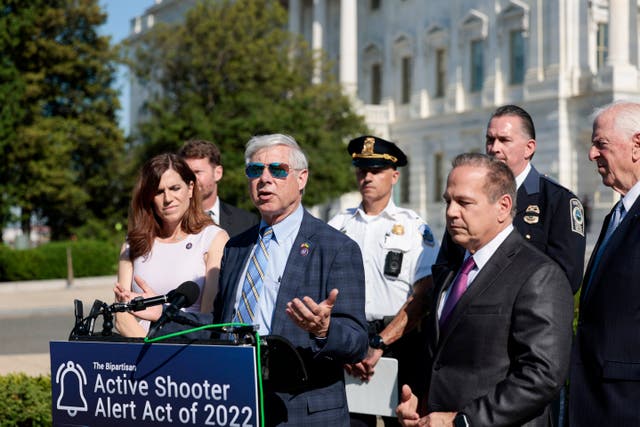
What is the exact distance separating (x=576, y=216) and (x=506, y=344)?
5.01 ft

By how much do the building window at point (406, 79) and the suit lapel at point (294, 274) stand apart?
48.7m

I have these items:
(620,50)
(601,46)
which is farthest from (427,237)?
(601,46)

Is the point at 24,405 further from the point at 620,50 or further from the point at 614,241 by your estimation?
the point at 620,50

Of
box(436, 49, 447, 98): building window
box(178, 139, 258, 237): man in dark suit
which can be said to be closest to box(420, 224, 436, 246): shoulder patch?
box(178, 139, 258, 237): man in dark suit

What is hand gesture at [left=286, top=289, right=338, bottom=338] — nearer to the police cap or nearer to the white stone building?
the police cap

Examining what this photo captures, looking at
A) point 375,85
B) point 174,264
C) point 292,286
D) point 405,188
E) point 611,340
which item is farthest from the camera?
point 375,85

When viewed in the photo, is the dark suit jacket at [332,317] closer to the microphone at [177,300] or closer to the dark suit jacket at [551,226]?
the microphone at [177,300]

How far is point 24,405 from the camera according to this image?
288 inches

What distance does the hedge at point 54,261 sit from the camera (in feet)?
98.6

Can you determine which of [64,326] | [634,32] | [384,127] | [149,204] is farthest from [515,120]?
[384,127]

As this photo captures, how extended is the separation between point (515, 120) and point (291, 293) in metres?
1.76

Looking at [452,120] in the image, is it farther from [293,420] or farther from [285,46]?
[293,420]

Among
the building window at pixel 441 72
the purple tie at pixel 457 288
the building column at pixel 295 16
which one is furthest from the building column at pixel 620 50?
the purple tie at pixel 457 288

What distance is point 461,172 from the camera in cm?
401
